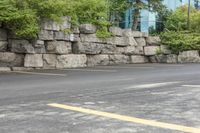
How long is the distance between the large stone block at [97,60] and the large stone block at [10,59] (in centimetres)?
409

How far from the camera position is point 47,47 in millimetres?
19656

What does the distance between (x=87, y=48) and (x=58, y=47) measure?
1.93m

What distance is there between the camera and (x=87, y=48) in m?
21.4

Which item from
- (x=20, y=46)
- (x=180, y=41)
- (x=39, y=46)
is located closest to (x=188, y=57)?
(x=180, y=41)

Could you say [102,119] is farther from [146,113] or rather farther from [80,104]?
[80,104]

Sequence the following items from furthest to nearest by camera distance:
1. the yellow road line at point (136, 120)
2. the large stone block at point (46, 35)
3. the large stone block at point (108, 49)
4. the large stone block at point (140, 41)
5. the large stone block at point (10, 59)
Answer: the large stone block at point (140, 41) → the large stone block at point (108, 49) → the large stone block at point (46, 35) → the large stone block at point (10, 59) → the yellow road line at point (136, 120)

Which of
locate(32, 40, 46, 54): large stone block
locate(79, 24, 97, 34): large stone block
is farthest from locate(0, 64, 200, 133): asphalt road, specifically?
locate(79, 24, 97, 34): large stone block

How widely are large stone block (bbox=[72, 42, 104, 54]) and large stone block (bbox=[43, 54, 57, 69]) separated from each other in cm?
141

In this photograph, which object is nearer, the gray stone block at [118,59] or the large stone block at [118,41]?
the large stone block at [118,41]

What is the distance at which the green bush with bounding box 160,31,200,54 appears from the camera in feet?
84.9

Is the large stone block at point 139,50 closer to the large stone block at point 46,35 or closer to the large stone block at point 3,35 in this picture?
the large stone block at point 46,35

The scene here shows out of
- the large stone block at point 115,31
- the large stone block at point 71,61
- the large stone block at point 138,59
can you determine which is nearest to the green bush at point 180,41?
the large stone block at point 138,59

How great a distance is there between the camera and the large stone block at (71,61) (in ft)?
65.7

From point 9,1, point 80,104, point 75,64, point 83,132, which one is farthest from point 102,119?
point 75,64
